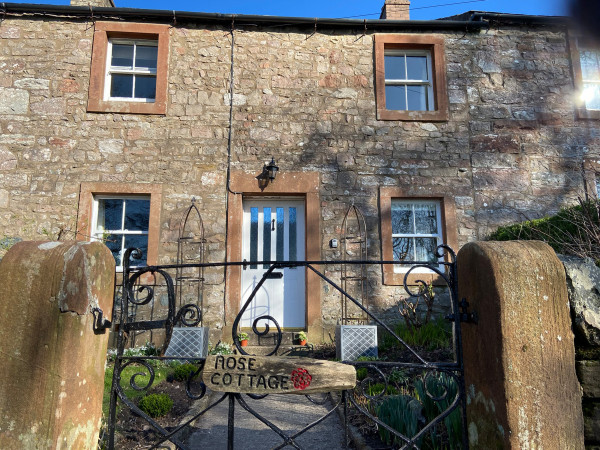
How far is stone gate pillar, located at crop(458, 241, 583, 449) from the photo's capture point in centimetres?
207

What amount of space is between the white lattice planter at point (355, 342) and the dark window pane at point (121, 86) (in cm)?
535

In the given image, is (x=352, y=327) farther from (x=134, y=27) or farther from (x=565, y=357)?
(x=134, y=27)

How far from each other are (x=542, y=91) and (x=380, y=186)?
3.44 m

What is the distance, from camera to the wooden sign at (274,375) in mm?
2318

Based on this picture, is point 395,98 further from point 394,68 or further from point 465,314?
point 465,314

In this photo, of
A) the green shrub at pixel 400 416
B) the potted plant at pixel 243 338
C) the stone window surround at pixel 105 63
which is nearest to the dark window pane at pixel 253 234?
the potted plant at pixel 243 338

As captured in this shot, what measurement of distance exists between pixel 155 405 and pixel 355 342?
9.75 feet

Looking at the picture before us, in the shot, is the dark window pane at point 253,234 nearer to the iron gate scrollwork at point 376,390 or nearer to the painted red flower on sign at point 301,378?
the iron gate scrollwork at point 376,390

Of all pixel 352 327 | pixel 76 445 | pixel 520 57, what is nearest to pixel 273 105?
pixel 352 327

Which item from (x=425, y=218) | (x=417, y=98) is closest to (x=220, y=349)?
(x=425, y=218)

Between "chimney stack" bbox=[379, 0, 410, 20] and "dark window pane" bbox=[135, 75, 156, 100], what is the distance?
4.56 meters

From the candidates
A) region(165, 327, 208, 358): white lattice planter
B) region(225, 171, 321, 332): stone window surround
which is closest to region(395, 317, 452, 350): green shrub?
region(225, 171, 321, 332): stone window surround

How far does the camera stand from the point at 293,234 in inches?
300

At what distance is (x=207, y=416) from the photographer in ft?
14.3
